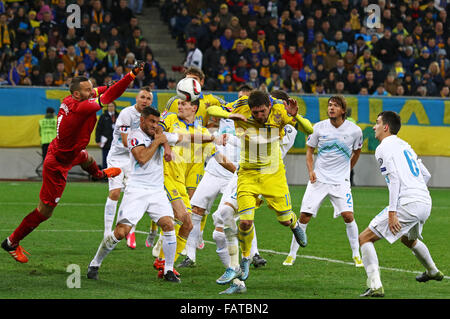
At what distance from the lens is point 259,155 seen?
9633 millimetres

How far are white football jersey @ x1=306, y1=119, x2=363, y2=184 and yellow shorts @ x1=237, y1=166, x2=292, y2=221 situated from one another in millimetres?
2194

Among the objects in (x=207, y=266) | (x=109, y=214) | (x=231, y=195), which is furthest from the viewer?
(x=109, y=214)

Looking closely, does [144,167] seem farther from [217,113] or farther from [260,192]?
[260,192]

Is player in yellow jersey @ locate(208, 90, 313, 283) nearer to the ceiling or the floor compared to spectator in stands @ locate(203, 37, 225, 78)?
nearer to the ceiling

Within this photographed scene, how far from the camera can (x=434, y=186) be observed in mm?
25328

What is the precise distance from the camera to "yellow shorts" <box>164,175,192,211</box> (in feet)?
34.6

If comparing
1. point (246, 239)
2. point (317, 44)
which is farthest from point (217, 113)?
point (317, 44)

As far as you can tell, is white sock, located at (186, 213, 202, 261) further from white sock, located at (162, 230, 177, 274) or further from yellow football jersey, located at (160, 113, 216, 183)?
white sock, located at (162, 230, 177, 274)

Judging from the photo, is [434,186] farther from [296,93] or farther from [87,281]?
[87,281]

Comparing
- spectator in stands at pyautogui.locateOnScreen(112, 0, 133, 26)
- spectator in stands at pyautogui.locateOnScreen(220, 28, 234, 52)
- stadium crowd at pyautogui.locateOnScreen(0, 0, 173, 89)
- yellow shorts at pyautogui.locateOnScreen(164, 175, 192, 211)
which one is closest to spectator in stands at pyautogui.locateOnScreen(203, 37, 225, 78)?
spectator in stands at pyautogui.locateOnScreen(220, 28, 234, 52)

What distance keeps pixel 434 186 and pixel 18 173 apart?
1267cm

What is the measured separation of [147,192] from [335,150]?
3567mm
